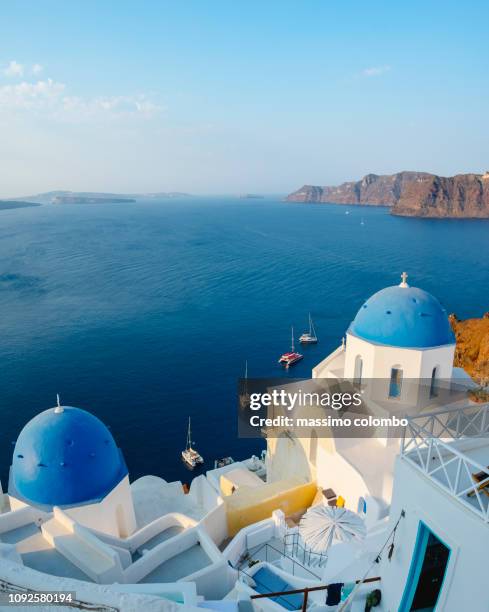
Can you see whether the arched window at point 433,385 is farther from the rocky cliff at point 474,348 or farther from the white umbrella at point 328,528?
the rocky cliff at point 474,348

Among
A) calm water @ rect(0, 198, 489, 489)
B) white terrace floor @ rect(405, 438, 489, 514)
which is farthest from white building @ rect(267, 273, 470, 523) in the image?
calm water @ rect(0, 198, 489, 489)

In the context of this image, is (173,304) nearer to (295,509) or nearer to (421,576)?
(295,509)

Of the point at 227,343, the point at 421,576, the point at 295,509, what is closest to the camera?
the point at 421,576

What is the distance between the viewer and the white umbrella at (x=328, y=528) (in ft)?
37.9

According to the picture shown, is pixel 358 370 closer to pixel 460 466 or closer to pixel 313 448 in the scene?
pixel 313 448

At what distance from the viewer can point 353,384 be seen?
56.2ft

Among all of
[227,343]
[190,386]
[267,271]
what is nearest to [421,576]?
[190,386]

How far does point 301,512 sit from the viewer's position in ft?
53.7

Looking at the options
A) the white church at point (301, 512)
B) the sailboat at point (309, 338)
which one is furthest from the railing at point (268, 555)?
the sailboat at point (309, 338)

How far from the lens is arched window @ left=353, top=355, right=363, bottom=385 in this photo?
55.4 ft

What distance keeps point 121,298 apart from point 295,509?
153 ft

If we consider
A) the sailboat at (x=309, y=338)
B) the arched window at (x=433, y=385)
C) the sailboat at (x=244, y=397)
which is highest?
the arched window at (x=433, y=385)

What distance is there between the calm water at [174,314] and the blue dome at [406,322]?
732 inches

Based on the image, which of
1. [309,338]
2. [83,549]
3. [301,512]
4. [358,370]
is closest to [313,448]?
[301,512]
